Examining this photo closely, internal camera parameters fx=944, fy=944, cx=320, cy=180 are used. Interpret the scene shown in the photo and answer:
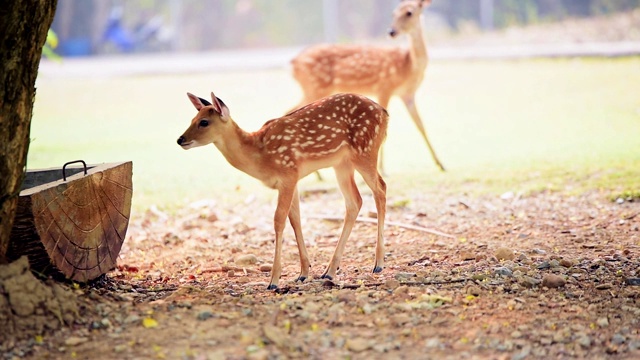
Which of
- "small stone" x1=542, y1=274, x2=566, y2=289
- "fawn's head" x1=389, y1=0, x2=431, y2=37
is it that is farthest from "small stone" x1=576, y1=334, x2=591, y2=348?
"fawn's head" x1=389, y1=0, x2=431, y2=37

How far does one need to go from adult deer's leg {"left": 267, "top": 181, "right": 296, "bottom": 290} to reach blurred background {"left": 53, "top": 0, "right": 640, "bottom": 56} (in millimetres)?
14950

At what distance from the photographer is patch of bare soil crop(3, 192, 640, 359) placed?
4.45m

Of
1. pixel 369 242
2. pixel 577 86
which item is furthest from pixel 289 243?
pixel 577 86

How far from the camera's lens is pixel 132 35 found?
2230 centimetres

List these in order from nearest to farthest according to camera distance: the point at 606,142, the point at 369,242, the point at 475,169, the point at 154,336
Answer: the point at 154,336 → the point at 369,242 → the point at 475,169 → the point at 606,142

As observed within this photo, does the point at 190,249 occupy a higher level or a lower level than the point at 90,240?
lower

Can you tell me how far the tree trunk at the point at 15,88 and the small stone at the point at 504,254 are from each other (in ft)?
10.1

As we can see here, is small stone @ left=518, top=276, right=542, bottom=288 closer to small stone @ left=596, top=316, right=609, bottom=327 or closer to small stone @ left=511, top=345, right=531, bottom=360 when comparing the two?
small stone @ left=596, top=316, right=609, bottom=327

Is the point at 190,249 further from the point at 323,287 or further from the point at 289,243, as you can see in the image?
the point at 323,287

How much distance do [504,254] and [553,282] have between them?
2.75 feet

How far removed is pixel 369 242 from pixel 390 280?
1784mm

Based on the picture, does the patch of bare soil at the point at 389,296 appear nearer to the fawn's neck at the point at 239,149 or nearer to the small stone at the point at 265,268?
the small stone at the point at 265,268

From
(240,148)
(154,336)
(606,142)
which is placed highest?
(240,148)

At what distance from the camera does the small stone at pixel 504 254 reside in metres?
6.20
